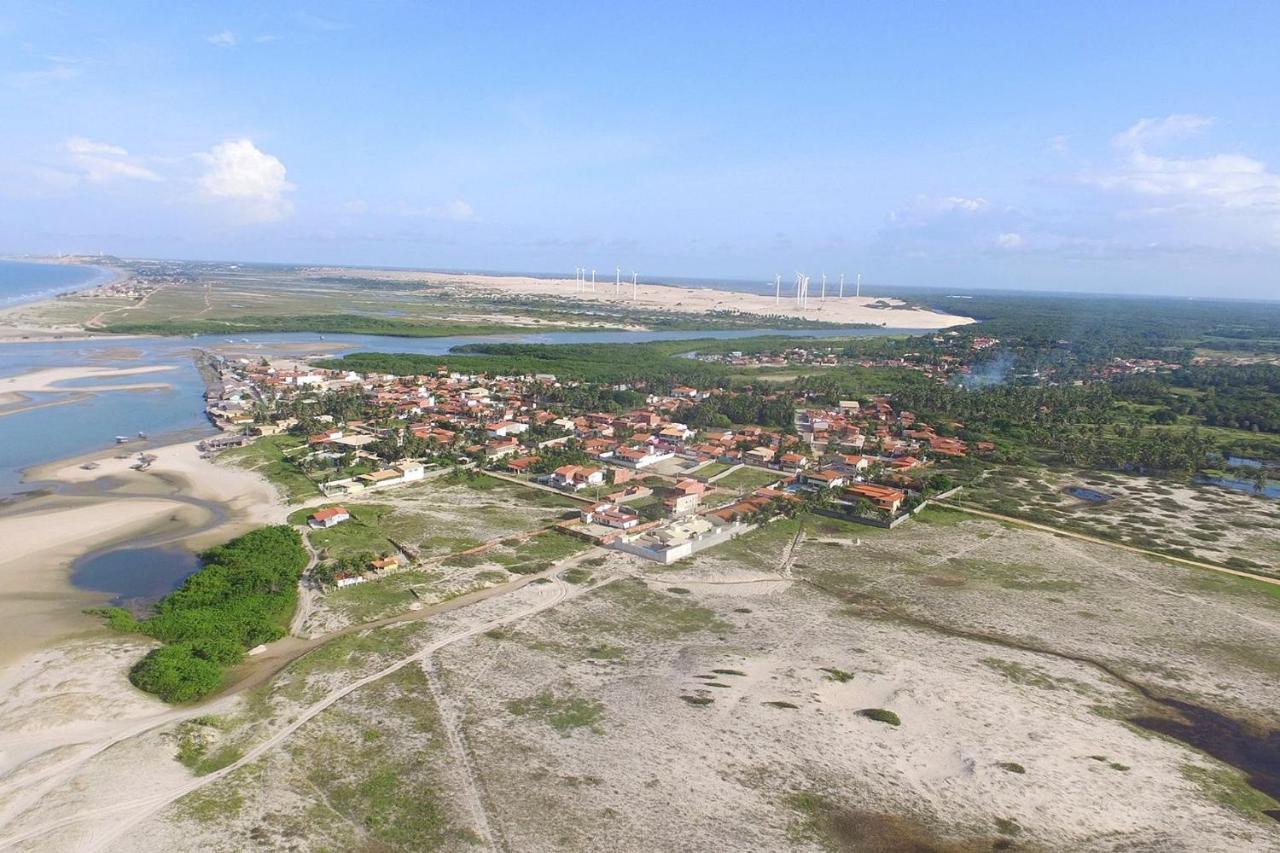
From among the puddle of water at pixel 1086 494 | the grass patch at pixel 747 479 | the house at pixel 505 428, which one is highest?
the house at pixel 505 428

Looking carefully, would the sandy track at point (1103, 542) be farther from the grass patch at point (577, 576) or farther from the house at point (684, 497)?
the grass patch at point (577, 576)

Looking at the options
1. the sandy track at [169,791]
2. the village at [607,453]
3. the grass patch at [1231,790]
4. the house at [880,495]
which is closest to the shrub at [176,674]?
the sandy track at [169,791]

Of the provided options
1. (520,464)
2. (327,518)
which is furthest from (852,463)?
(327,518)

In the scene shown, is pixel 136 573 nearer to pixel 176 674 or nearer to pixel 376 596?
pixel 376 596

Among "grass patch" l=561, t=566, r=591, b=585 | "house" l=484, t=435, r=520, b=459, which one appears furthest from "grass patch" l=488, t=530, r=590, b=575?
"house" l=484, t=435, r=520, b=459

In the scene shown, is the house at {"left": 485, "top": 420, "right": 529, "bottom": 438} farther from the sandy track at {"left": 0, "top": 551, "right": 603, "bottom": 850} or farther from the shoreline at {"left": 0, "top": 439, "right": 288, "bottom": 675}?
the sandy track at {"left": 0, "top": 551, "right": 603, "bottom": 850}

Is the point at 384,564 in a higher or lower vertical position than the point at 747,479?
lower

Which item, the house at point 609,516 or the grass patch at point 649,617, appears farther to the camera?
the house at point 609,516
